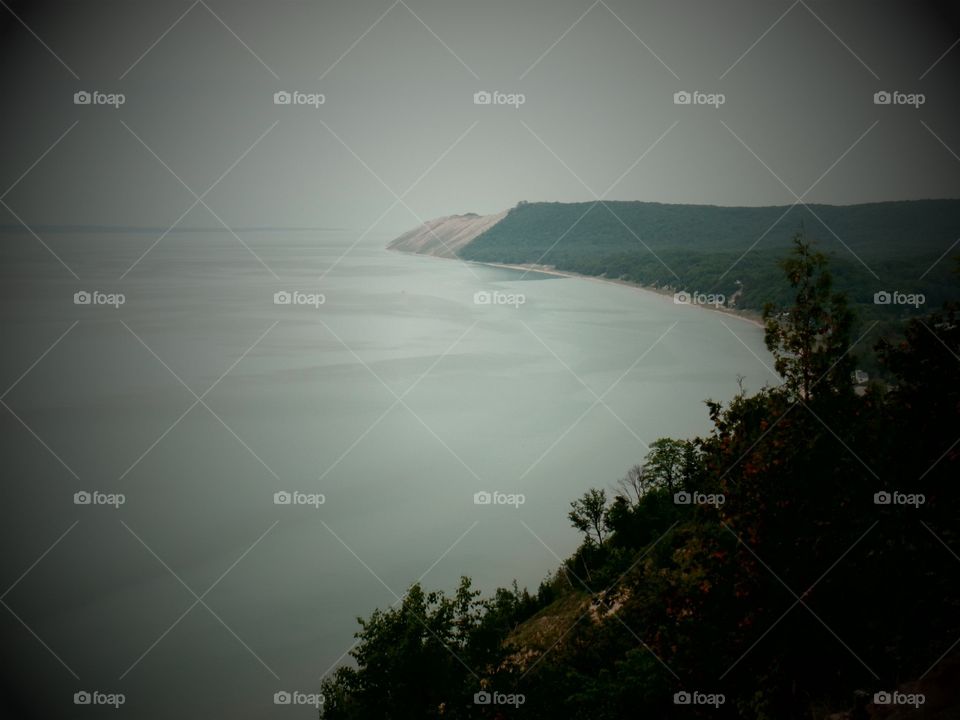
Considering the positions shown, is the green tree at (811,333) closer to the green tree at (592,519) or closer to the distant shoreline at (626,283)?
the green tree at (592,519)

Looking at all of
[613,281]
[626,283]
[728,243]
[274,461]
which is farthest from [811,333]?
[728,243]

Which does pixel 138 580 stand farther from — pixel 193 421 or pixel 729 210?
pixel 729 210

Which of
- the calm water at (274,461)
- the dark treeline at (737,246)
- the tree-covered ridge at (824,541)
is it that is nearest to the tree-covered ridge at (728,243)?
the dark treeline at (737,246)

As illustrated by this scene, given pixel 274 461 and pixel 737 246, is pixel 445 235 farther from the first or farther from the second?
pixel 274 461

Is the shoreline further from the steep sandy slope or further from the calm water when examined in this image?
the steep sandy slope

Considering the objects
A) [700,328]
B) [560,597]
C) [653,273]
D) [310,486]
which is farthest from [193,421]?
[653,273]

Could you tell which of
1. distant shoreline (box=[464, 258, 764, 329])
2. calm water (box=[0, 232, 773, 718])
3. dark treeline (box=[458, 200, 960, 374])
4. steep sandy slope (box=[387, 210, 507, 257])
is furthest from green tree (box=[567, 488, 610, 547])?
steep sandy slope (box=[387, 210, 507, 257])

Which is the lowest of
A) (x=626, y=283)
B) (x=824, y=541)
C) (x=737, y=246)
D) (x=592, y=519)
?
(x=824, y=541)
